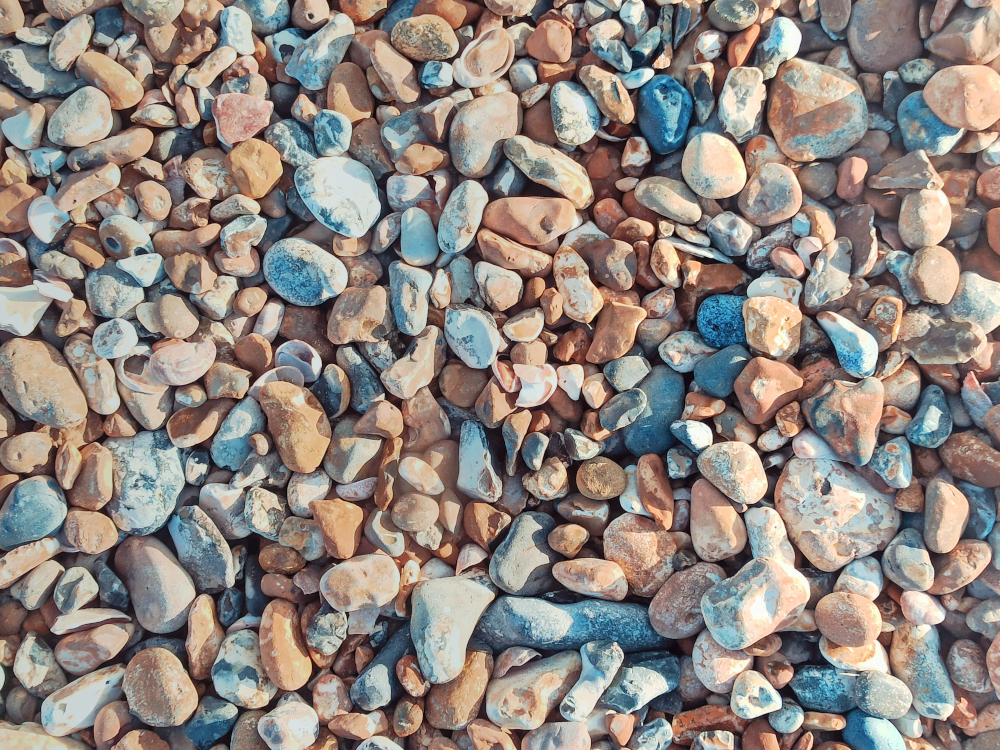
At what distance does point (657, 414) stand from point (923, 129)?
0.77 meters

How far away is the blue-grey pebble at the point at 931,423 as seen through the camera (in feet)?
4.08

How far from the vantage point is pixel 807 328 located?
51.6 inches

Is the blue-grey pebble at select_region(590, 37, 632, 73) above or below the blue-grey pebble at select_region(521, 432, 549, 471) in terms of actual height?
above

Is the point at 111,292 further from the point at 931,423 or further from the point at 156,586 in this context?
the point at 931,423

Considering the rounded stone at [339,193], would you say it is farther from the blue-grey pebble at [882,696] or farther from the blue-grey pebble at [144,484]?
the blue-grey pebble at [882,696]

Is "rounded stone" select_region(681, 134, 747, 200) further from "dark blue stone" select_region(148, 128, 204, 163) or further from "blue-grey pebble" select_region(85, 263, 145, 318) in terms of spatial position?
"blue-grey pebble" select_region(85, 263, 145, 318)

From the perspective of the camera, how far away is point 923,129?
130 cm

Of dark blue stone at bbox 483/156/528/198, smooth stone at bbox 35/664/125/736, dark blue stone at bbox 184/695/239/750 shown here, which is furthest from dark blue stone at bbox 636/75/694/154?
smooth stone at bbox 35/664/125/736

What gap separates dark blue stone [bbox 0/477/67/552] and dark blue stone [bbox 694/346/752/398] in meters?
1.32

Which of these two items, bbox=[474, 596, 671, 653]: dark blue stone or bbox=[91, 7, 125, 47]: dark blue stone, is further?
bbox=[91, 7, 125, 47]: dark blue stone

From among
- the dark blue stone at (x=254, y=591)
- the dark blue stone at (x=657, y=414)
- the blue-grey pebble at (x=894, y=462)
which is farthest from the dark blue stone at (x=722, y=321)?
the dark blue stone at (x=254, y=591)

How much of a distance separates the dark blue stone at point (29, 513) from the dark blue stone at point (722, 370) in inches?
51.8

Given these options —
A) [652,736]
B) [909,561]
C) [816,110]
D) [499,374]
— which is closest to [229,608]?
[499,374]

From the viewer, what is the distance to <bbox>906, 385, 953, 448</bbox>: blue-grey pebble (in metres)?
1.24
